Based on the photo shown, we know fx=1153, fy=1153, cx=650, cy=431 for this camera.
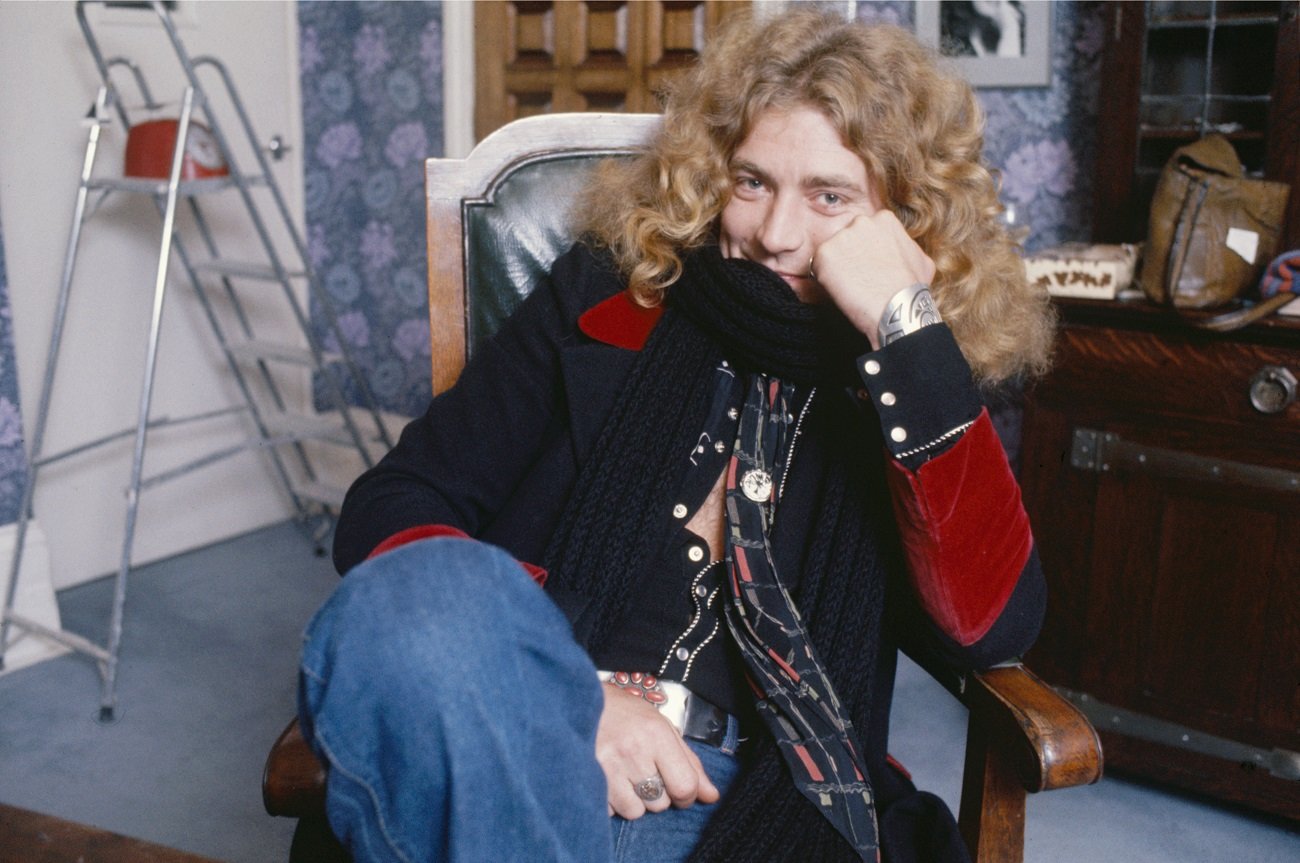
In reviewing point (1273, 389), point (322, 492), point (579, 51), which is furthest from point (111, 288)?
point (1273, 389)

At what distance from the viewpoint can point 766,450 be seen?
1299mm

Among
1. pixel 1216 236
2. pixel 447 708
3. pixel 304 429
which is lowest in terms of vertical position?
pixel 304 429

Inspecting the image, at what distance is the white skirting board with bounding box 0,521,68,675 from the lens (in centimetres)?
257

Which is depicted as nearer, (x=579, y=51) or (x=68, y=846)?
(x=68, y=846)

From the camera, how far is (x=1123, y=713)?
80.4 inches

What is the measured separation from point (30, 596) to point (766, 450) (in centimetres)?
207

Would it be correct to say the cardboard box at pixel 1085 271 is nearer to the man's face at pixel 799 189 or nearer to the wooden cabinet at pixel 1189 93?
the wooden cabinet at pixel 1189 93

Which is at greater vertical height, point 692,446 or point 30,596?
point 692,446

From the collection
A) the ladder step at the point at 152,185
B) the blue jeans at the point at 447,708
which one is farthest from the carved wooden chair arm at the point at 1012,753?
the ladder step at the point at 152,185

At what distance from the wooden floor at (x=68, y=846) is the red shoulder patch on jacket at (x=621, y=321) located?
700 millimetres

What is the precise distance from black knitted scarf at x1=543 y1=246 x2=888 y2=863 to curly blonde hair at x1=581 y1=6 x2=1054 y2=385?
80 mm

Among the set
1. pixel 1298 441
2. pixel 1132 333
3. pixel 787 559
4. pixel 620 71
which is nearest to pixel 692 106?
pixel 787 559

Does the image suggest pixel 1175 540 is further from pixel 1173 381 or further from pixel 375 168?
pixel 375 168

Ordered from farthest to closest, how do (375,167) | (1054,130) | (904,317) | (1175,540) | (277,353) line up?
(375,167)
(277,353)
(1054,130)
(1175,540)
(904,317)
